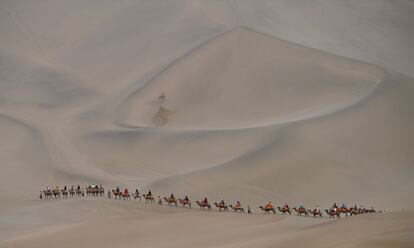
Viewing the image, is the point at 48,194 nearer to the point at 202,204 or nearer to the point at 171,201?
the point at 171,201

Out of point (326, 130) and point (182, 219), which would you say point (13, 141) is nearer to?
point (326, 130)

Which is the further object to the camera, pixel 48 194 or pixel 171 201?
pixel 48 194

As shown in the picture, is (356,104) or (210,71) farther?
(210,71)

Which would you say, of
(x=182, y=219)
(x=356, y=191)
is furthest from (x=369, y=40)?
(x=182, y=219)

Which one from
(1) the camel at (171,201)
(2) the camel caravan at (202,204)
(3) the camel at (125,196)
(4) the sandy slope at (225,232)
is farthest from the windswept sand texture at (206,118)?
(3) the camel at (125,196)

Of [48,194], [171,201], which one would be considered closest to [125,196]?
[171,201]

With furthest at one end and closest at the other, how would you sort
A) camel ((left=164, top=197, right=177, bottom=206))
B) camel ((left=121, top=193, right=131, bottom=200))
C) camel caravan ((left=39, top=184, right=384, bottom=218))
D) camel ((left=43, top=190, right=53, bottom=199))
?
1. camel ((left=43, top=190, right=53, bottom=199))
2. camel ((left=121, top=193, right=131, bottom=200))
3. camel ((left=164, top=197, right=177, bottom=206))
4. camel caravan ((left=39, top=184, right=384, bottom=218))

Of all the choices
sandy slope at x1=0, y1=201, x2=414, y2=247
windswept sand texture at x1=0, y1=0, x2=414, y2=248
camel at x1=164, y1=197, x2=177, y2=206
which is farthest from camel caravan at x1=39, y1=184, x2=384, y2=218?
sandy slope at x1=0, y1=201, x2=414, y2=247

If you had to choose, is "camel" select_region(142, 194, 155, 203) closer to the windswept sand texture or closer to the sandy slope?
the windswept sand texture
